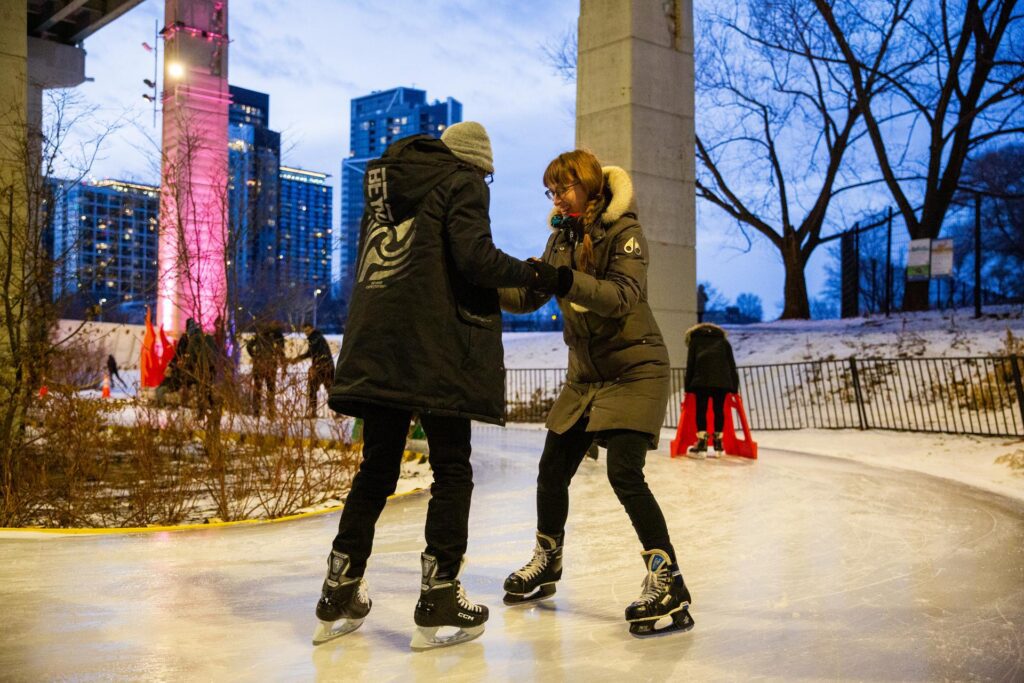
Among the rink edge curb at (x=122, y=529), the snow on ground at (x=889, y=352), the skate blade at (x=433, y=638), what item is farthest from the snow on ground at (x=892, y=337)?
the skate blade at (x=433, y=638)

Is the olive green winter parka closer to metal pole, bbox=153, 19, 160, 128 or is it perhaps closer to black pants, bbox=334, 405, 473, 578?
black pants, bbox=334, 405, 473, 578

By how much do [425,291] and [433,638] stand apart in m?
1.14

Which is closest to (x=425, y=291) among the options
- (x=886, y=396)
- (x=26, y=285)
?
(x=26, y=285)

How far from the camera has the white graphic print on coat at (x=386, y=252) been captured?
3.05 m

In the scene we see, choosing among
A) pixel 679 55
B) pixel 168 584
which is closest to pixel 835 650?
pixel 168 584

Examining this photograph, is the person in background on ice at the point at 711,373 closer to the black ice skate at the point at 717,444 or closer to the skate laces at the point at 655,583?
the black ice skate at the point at 717,444

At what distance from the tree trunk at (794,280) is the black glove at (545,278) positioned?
21.1 meters

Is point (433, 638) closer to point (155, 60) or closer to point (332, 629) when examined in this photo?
point (332, 629)

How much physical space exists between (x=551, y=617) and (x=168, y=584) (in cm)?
167

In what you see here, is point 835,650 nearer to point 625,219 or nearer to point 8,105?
point 625,219

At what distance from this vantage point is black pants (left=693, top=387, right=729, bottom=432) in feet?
32.1

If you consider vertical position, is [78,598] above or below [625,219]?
→ below

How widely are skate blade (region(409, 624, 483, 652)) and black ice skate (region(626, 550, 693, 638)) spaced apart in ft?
1.92

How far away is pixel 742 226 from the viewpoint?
79.2 feet
